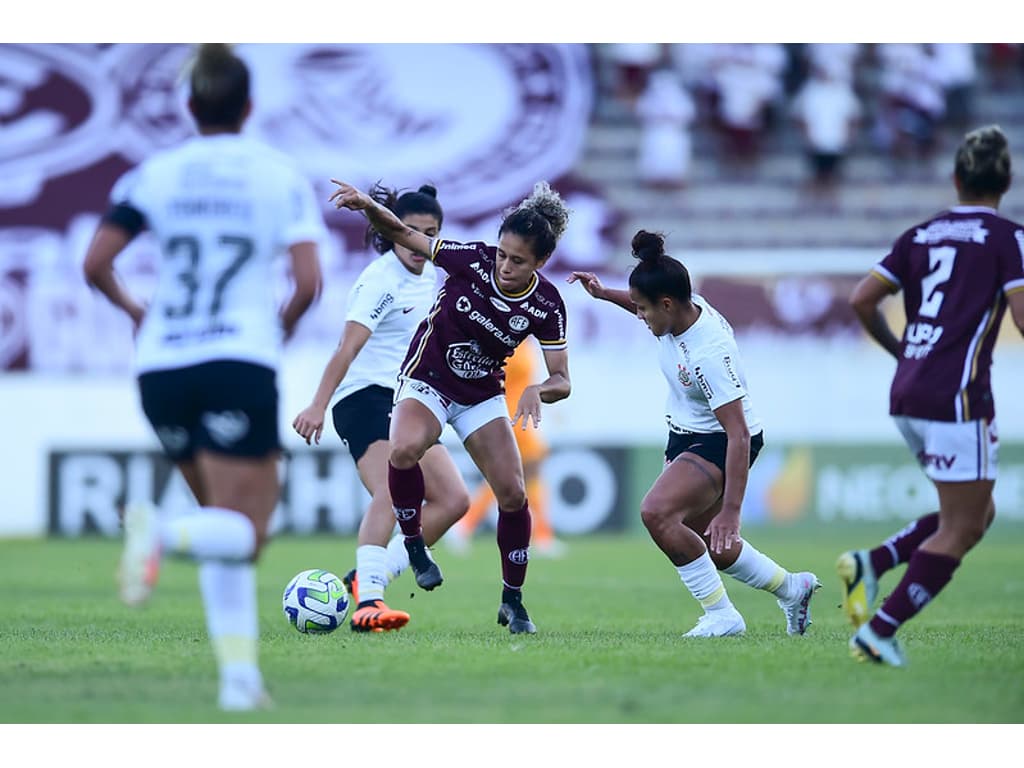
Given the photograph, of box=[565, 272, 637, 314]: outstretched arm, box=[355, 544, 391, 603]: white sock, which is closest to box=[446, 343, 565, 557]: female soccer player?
box=[355, 544, 391, 603]: white sock

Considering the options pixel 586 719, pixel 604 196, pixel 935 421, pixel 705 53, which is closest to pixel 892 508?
pixel 604 196

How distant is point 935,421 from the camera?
20.0 ft

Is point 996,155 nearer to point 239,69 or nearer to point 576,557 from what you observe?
point 239,69

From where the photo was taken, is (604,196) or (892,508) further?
(604,196)

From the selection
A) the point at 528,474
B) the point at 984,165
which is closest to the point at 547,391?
the point at 984,165

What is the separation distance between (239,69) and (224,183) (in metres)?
0.39

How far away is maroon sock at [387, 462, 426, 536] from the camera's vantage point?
7.84m

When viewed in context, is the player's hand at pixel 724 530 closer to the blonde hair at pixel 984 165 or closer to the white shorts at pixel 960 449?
the white shorts at pixel 960 449

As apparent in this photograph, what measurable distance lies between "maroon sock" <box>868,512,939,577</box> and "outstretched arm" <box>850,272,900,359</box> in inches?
30.8

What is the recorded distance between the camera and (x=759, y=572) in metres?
7.88

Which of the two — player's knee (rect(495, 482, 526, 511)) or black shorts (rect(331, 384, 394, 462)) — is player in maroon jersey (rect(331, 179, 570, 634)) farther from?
black shorts (rect(331, 384, 394, 462))

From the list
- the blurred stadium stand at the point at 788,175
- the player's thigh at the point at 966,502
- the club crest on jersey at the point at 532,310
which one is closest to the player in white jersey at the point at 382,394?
the club crest on jersey at the point at 532,310

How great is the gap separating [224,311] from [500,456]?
2.83 meters

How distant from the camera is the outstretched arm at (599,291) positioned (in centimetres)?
795
